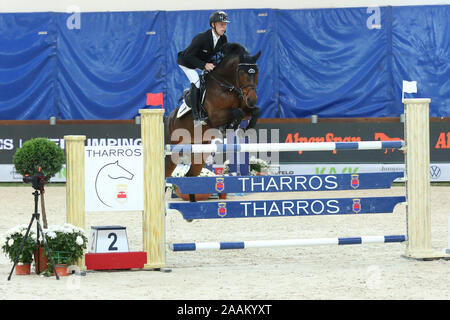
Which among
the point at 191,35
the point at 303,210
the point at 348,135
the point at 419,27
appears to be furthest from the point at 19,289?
the point at 419,27

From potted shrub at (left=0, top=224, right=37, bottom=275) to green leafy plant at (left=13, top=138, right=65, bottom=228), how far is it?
624 centimetres

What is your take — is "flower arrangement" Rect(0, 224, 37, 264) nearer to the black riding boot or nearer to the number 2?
the number 2

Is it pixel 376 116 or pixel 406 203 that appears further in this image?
pixel 376 116

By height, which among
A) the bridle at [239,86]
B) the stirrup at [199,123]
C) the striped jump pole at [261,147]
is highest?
the bridle at [239,86]

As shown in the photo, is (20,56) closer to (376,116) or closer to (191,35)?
(191,35)

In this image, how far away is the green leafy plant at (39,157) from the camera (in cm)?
1167

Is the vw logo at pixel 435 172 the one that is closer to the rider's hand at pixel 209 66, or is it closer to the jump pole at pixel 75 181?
the rider's hand at pixel 209 66

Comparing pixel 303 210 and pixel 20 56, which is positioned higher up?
pixel 20 56

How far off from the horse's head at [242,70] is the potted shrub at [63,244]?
7.66ft

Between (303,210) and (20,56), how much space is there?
10593 mm

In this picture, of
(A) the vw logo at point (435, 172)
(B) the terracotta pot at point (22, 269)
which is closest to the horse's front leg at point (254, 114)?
(B) the terracotta pot at point (22, 269)

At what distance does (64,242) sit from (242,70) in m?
2.64

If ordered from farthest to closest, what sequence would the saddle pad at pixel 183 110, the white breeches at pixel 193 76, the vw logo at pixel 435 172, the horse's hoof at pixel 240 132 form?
the vw logo at pixel 435 172
the saddle pad at pixel 183 110
the white breeches at pixel 193 76
the horse's hoof at pixel 240 132

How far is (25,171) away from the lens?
11953 millimetres
